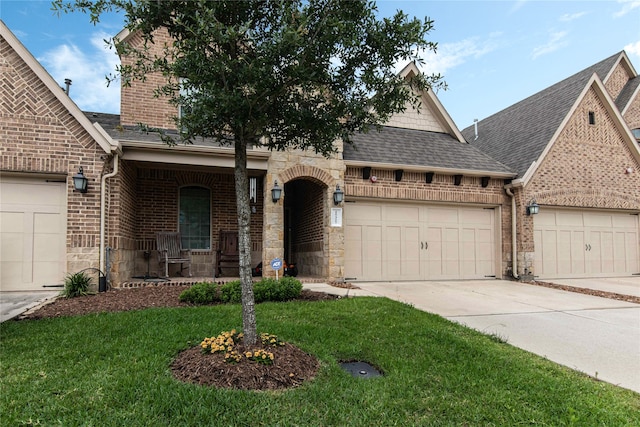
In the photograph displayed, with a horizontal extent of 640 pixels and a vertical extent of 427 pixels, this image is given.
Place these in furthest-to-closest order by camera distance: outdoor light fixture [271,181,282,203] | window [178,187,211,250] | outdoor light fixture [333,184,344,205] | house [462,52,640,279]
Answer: house [462,52,640,279]
window [178,187,211,250]
outdoor light fixture [333,184,344,205]
outdoor light fixture [271,181,282,203]

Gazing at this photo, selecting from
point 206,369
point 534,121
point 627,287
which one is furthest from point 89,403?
point 534,121

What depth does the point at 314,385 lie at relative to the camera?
10.4 ft

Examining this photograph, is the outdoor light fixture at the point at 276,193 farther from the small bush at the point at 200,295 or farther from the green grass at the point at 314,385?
the green grass at the point at 314,385

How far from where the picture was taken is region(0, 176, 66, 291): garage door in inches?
295

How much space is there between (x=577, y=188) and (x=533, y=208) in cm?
192

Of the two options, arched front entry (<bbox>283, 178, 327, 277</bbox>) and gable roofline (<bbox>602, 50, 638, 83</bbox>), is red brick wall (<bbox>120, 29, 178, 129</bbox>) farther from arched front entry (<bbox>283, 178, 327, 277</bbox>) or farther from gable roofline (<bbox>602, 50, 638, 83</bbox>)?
gable roofline (<bbox>602, 50, 638, 83</bbox>)

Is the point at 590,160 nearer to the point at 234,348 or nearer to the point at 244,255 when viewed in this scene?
the point at 244,255

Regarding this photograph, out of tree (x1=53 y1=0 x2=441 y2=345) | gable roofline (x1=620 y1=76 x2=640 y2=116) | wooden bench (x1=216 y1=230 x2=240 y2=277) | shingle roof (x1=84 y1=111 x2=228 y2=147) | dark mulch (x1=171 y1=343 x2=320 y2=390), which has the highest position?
gable roofline (x1=620 y1=76 x2=640 y2=116)

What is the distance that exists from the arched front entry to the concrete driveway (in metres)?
1.80

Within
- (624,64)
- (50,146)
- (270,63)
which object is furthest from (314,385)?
(624,64)

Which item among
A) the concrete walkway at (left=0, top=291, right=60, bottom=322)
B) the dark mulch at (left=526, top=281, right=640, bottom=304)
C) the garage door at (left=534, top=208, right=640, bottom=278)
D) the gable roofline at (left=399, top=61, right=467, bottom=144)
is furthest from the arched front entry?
the garage door at (left=534, top=208, right=640, bottom=278)

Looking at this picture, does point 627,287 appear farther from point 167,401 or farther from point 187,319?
point 167,401

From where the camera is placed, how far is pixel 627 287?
973cm

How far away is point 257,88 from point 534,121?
12.6 meters
